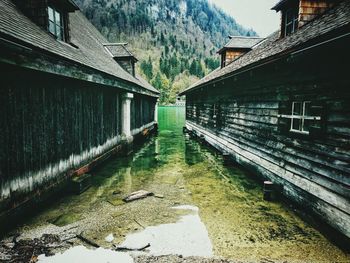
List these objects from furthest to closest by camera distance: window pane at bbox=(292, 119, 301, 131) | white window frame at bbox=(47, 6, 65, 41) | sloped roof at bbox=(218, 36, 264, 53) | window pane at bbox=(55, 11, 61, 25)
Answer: sloped roof at bbox=(218, 36, 264, 53) < window pane at bbox=(55, 11, 61, 25) < white window frame at bbox=(47, 6, 65, 41) < window pane at bbox=(292, 119, 301, 131)

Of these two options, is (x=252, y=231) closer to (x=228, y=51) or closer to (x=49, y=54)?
(x=49, y=54)

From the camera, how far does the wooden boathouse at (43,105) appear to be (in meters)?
4.38

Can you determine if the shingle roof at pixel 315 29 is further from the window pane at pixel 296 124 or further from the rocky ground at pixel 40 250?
the rocky ground at pixel 40 250

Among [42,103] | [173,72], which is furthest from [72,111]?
[173,72]

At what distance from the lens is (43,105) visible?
5566 millimetres

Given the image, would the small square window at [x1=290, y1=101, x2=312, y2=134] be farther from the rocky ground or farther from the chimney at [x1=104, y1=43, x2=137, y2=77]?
the chimney at [x1=104, y1=43, x2=137, y2=77]

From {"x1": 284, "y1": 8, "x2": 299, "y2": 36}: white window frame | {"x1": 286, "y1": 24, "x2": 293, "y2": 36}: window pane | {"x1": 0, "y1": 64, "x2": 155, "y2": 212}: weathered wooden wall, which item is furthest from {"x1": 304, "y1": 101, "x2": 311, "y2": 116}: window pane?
{"x1": 0, "y1": 64, "x2": 155, "y2": 212}: weathered wooden wall

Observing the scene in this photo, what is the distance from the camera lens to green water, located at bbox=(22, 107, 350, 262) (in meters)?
4.24

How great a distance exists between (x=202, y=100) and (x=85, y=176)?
12.3 m

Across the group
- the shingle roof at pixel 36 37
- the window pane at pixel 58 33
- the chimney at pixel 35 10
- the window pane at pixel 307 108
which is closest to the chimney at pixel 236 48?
the shingle roof at pixel 36 37

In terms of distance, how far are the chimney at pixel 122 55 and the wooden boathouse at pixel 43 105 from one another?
21.1 ft

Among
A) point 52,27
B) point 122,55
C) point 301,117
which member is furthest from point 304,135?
point 122,55

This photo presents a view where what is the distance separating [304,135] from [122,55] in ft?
43.7

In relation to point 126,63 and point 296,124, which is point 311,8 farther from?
point 126,63
